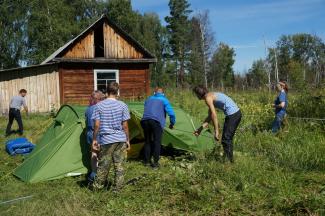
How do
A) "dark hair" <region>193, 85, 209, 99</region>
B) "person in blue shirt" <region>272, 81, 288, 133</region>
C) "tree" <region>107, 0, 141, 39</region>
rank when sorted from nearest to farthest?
"dark hair" <region>193, 85, 209, 99</region> → "person in blue shirt" <region>272, 81, 288, 133</region> → "tree" <region>107, 0, 141, 39</region>

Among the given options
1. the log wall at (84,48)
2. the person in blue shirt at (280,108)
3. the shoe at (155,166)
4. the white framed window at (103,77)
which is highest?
the log wall at (84,48)

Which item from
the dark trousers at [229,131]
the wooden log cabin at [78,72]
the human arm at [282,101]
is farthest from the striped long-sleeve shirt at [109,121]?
the wooden log cabin at [78,72]

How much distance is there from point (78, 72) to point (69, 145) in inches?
533

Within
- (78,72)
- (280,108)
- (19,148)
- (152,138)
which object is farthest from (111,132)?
(78,72)

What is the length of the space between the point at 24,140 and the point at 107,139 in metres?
4.90

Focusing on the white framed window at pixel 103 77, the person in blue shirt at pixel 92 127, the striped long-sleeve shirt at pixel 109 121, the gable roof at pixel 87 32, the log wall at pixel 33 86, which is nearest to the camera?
the striped long-sleeve shirt at pixel 109 121

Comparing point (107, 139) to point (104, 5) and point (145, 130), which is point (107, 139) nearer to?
point (145, 130)

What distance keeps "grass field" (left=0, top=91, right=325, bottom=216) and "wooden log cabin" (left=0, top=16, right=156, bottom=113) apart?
12465mm

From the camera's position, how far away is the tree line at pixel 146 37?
120ft

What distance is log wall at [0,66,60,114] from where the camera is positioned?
68.7 ft

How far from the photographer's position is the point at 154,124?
8062 mm

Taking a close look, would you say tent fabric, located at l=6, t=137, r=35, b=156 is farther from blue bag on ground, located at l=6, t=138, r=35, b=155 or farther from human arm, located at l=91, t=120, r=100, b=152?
human arm, located at l=91, t=120, r=100, b=152

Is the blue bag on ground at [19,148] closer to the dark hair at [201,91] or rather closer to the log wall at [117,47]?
the dark hair at [201,91]

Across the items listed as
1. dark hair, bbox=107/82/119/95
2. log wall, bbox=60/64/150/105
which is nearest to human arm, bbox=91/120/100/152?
dark hair, bbox=107/82/119/95
